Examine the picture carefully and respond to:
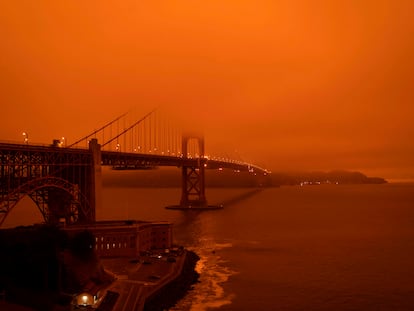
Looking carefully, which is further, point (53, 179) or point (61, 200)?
point (61, 200)

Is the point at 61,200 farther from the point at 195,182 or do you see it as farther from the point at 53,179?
the point at 195,182

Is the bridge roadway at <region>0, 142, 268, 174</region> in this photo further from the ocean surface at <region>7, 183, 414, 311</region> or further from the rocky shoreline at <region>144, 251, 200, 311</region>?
the rocky shoreline at <region>144, 251, 200, 311</region>

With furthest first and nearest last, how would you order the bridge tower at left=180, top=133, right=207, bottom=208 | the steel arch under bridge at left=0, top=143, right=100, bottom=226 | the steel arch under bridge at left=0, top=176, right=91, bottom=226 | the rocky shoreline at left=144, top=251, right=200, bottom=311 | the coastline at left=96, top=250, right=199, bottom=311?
1. the bridge tower at left=180, top=133, right=207, bottom=208
2. the steel arch under bridge at left=0, top=176, right=91, bottom=226
3. the steel arch under bridge at left=0, top=143, right=100, bottom=226
4. the rocky shoreline at left=144, top=251, right=200, bottom=311
5. the coastline at left=96, top=250, right=199, bottom=311

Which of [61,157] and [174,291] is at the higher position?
[61,157]

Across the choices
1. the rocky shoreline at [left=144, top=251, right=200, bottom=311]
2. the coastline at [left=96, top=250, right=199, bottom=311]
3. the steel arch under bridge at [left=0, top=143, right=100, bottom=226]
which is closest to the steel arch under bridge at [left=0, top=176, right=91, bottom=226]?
the steel arch under bridge at [left=0, top=143, right=100, bottom=226]

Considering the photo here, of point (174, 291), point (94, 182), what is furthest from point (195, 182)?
point (174, 291)

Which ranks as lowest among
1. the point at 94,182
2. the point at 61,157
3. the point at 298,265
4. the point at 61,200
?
the point at 298,265

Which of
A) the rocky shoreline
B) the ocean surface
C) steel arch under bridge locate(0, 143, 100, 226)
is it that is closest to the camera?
the rocky shoreline

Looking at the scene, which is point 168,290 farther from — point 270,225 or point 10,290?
point 270,225

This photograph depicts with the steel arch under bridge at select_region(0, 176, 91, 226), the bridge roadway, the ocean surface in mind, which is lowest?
the ocean surface

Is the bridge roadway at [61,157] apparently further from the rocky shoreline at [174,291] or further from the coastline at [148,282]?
the rocky shoreline at [174,291]

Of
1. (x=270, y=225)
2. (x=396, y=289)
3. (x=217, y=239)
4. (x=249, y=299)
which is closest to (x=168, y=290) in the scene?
(x=249, y=299)
